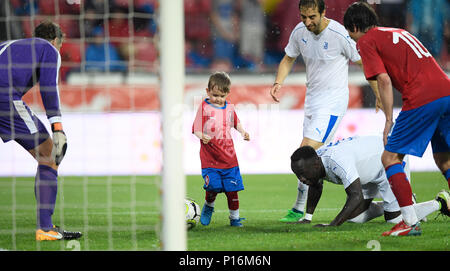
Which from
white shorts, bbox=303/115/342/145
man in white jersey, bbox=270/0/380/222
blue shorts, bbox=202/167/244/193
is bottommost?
blue shorts, bbox=202/167/244/193

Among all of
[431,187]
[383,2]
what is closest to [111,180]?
[431,187]

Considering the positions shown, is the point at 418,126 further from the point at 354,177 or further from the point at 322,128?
the point at 322,128

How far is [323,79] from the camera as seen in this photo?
5809mm

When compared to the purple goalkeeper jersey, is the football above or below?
below

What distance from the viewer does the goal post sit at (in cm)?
331

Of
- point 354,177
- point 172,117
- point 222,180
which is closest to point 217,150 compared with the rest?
point 222,180

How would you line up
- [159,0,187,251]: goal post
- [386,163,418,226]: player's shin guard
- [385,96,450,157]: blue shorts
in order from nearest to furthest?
[159,0,187,251]: goal post, [385,96,450,157]: blue shorts, [386,163,418,226]: player's shin guard

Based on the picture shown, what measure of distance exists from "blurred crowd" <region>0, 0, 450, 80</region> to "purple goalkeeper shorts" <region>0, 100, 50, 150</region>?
904 centimetres

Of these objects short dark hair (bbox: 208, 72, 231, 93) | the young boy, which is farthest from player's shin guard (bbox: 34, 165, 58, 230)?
short dark hair (bbox: 208, 72, 231, 93)

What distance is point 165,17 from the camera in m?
3.31

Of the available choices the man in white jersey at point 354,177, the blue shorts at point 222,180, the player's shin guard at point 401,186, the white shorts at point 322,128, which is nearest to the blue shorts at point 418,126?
the player's shin guard at point 401,186

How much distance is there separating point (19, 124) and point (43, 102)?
0.27m

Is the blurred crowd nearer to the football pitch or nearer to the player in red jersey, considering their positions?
the football pitch

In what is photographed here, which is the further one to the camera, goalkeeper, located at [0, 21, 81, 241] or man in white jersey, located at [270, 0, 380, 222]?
man in white jersey, located at [270, 0, 380, 222]
